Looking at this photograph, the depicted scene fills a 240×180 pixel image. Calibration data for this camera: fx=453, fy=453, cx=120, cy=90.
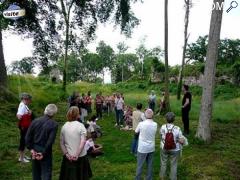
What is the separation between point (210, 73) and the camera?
606 inches

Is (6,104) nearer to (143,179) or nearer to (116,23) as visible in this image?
(116,23)

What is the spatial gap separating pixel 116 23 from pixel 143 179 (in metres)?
20.1

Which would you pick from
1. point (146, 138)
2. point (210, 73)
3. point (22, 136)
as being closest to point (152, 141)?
point (146, 138)

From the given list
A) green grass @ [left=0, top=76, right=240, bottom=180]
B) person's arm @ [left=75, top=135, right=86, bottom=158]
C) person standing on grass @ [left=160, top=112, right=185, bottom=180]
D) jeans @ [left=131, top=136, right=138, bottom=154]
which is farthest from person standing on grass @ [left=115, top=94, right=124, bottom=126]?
person's arm @ [left=75, top=135, right=86, bottom=158]

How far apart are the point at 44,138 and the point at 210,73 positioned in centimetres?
878

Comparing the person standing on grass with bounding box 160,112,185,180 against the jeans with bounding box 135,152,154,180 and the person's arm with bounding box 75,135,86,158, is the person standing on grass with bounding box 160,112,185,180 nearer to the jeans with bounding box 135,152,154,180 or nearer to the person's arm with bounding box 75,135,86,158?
the jeans with bounding box 135,152,154,180

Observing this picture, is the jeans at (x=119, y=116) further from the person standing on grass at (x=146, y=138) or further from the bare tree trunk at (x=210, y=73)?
the person standing on grass at (x=146, y=138)

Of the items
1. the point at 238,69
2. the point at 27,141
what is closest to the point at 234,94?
the point at 238,69

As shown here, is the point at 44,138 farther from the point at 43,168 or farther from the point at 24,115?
the point at 24,115

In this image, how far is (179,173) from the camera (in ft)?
36.5

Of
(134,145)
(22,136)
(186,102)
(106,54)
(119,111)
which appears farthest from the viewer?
(106,54)

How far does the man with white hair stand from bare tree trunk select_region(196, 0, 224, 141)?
848cm

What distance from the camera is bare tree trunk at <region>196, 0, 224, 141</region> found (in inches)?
599

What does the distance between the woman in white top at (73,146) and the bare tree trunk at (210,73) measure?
825 centimetres
